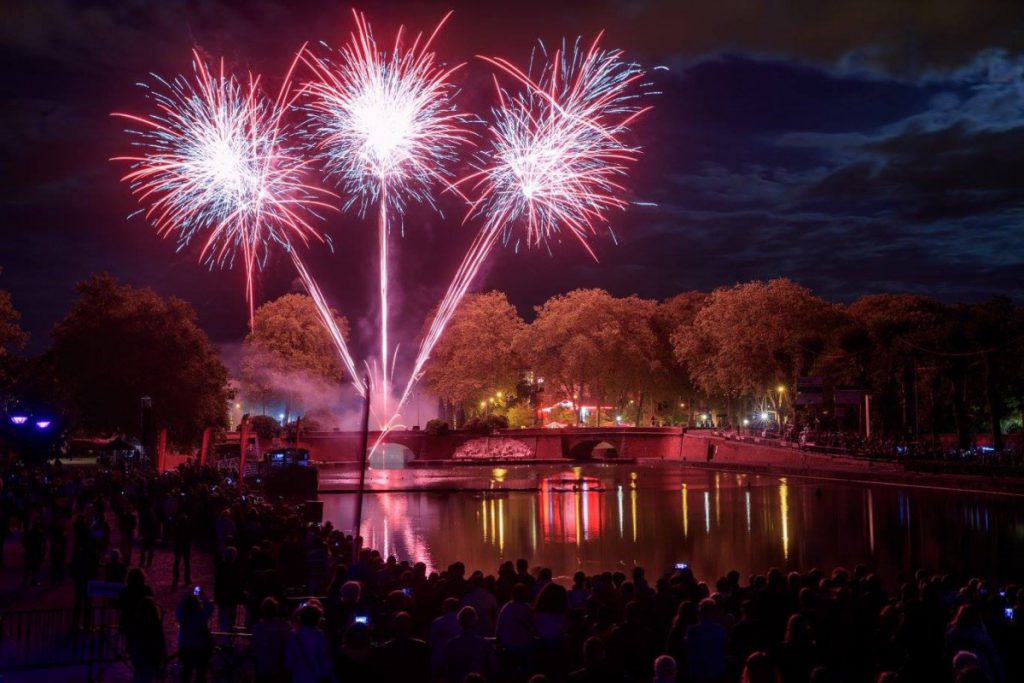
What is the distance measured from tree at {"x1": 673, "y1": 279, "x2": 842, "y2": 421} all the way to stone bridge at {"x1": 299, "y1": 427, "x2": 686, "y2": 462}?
10.2m

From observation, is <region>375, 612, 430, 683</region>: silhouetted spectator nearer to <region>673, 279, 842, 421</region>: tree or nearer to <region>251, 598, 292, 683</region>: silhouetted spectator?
<region>251, 598, 292, 683</region>: silhouetted spectator

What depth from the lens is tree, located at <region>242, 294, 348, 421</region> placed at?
311 ft

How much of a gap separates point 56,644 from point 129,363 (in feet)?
136

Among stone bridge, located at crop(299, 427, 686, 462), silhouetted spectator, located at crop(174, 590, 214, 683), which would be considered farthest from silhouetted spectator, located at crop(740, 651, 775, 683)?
stone bridge, located at crop(299, 427, 686, 462)

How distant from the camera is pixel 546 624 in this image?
9.72 metres

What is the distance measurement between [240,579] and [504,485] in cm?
4744

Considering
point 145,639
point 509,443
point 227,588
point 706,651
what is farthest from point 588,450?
point 706,651

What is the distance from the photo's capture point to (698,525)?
38.2m

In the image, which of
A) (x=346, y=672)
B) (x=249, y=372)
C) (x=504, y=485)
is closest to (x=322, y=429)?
(x=249, y=372)

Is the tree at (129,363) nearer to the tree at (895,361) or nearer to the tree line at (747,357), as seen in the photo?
the tree line at (747,357)

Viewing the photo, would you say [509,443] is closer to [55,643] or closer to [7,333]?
[7,333]

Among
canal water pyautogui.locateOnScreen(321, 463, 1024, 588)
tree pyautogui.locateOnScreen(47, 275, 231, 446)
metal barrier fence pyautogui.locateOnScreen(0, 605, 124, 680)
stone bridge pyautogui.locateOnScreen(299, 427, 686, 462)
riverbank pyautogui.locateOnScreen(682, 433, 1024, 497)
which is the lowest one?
canal water pyautogui.locateOnScreen(321, 463, 1024, 588)

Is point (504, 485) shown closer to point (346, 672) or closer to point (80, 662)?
point (80, 662)

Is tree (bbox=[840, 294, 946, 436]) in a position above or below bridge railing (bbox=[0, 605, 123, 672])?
above
